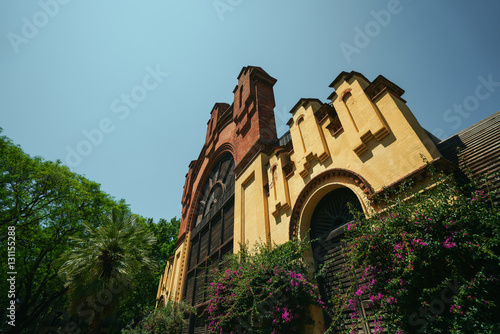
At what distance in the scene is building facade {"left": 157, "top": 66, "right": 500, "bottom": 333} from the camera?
4891 mm

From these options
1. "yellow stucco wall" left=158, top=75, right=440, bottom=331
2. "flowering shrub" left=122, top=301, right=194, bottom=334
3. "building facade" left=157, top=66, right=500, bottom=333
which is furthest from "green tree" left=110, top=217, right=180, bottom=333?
"yellow stucco wall" left=158, top=75, right=440, bottom=331

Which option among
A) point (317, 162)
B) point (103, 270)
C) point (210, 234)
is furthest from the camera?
point (210, 234)

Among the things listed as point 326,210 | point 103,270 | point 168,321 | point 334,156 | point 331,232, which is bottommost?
point 168,321

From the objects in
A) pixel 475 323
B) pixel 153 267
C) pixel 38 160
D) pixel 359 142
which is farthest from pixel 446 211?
pixel 38 160

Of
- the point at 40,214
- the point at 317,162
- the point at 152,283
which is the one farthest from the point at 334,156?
the point at 152,283

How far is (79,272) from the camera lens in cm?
884

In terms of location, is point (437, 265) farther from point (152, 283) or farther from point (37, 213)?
point (152, 283)

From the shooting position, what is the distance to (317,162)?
269 inches

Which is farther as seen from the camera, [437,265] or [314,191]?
[314,191]

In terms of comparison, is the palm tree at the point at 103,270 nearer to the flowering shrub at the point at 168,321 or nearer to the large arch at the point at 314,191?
the flowering shrub at the point at 168,321

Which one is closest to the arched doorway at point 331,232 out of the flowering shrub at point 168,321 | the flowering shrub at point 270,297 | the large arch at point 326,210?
the large arch at point 326,210

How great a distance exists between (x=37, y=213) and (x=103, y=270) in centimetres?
962

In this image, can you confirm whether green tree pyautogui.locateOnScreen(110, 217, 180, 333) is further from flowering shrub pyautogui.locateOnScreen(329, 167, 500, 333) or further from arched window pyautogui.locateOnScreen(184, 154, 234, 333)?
flowering shrub pyautogui.locateOnScreen(329, 167, 500, 333)

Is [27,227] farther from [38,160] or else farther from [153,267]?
[153,267]
